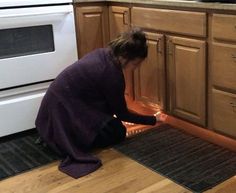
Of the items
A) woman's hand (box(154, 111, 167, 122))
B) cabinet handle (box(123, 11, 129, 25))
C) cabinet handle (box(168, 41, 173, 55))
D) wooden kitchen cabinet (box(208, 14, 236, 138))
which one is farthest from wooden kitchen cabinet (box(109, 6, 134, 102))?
wooden kitchen cabinet (box(208, 14, 236, 138))

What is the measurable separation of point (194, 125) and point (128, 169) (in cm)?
58

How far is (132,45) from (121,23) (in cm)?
61

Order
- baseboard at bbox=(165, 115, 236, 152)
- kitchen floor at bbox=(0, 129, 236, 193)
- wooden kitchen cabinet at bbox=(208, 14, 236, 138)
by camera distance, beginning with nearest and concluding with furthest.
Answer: kitchen floor at bbox=(0, 129, 236, 193) → wooden kitchen cabinet at bbox=(208, 14, 236, 138) → baseboard at bbox=(165, 115, 236, 152)

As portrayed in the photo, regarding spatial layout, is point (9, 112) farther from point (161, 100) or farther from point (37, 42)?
point (161, 100)

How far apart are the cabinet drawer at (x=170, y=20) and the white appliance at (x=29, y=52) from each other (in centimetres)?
44

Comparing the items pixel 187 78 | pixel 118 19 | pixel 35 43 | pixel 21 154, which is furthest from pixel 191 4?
pixel 21 154

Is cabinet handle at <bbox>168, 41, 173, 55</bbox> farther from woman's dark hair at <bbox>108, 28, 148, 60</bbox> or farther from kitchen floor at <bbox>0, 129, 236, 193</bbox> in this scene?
kitchen floor at <bbox>0, 129, 236, 193</bbox>

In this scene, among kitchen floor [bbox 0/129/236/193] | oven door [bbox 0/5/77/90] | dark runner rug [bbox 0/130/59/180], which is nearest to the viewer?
kitchen floor [bbox 0/129/236/193]

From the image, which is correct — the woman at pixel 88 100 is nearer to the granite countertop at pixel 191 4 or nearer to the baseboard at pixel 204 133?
the granite countertop at pixel 191 4

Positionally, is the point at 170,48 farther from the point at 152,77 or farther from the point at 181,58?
the point at 152,77

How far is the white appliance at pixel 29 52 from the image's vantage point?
2.38 meters

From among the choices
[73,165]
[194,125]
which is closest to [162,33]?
[194,125]

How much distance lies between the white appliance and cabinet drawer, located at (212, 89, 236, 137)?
102 centimetres

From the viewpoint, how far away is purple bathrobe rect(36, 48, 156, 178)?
2172 millimetres
